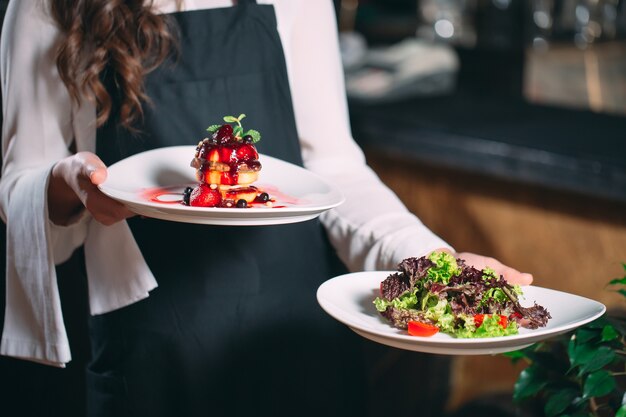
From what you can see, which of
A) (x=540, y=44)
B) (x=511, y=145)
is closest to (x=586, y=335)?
(x=511, y=145)

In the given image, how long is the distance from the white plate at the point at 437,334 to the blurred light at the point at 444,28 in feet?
11.6

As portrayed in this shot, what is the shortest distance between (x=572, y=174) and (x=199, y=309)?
1.29 meters

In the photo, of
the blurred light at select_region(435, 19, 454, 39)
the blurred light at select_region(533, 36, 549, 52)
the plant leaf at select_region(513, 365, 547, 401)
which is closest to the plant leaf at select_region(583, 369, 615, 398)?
the plant leaf at select_region(513, 365, 547, 401)

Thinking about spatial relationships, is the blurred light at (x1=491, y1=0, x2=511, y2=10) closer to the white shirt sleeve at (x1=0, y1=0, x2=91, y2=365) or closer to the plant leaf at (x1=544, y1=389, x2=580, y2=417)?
the white shirt sleeve at (x1=0, y1=0, x2=91, y2=365)

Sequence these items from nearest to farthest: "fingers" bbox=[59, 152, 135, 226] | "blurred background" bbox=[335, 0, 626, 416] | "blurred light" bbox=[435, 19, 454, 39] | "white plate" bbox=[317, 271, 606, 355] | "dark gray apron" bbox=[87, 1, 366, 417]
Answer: "white plate" bbox=[317, 271, 606, 355] < "fingers" bbox=[59, 152, 135, 226] < "dark gray apron" bbox=[87, 1, 366, 417] < "blurred background" bbox=[335, 0, 626, 416] < "blurred light" bbox=[435, 19, 454, 39]

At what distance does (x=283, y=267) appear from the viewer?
149 centimetres

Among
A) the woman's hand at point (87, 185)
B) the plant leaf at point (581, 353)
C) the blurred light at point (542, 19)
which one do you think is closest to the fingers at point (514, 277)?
the plant leaf at point (581, 353)

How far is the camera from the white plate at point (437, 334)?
936 millimetres

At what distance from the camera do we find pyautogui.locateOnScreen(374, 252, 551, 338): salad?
39.6 inches

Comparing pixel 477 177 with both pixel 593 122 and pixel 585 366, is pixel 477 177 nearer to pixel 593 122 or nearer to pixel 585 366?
pixel 593 122

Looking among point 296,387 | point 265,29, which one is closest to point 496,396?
point 296,387

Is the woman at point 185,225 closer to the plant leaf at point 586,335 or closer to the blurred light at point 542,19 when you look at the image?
the plant leaf at point 586,335

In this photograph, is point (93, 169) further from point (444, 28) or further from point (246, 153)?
point (444, 28)

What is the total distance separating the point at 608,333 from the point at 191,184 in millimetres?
665
